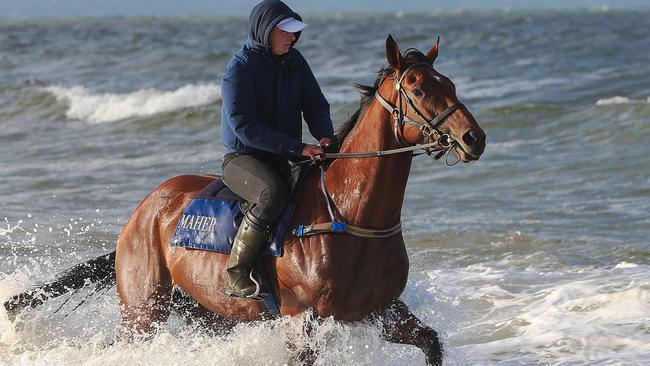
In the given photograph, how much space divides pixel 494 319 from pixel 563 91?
644 inches

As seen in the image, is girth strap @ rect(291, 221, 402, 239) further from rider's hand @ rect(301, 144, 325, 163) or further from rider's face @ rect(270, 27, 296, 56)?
rider's face @ rect(270, 27, 296, 56)

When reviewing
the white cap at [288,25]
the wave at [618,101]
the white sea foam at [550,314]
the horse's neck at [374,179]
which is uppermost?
the white cap at [288,25]

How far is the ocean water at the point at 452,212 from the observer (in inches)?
288

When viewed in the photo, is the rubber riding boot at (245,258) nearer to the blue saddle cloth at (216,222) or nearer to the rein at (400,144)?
the blue saddle cloth at (216,222)

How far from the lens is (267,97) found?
616 centimetres

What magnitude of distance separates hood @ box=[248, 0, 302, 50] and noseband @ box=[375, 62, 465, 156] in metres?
0.71

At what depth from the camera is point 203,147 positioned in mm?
18844

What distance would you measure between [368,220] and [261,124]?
2.67 feet

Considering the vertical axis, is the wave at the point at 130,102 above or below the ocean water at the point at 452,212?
below

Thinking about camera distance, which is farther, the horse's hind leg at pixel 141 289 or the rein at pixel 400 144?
the horse's hind leg at pixel 141 289

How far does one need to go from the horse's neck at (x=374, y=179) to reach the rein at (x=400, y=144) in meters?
0.04

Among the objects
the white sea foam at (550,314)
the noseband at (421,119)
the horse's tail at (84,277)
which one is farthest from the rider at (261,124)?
the white sea foam at (550,314)

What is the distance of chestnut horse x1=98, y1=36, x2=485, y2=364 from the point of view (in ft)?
18.1

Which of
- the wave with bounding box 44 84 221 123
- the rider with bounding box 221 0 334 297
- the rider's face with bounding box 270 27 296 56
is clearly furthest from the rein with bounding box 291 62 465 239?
the wave with bounding box 44 84 221 123
